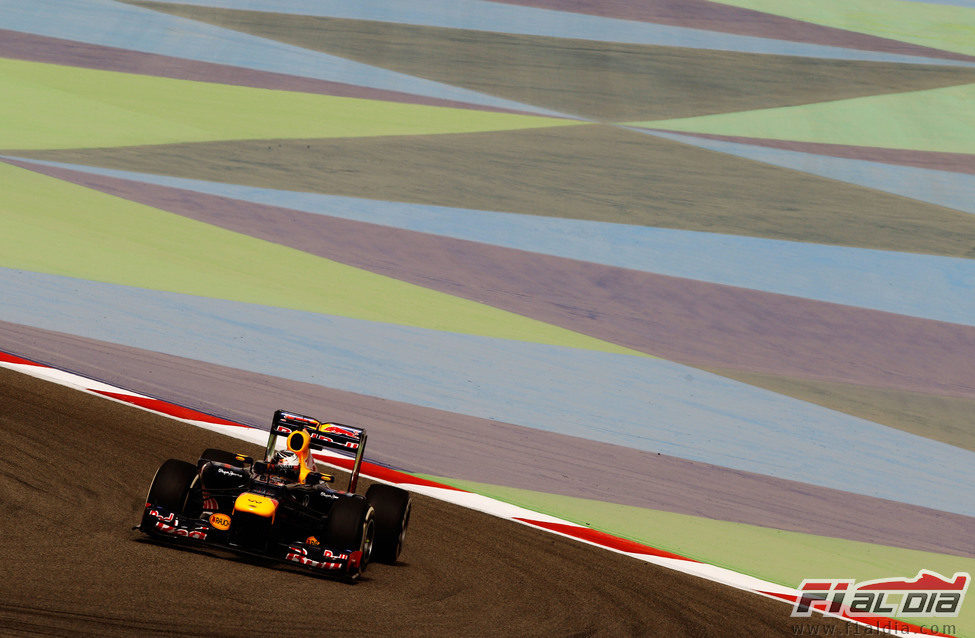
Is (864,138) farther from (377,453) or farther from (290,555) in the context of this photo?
(290,555)

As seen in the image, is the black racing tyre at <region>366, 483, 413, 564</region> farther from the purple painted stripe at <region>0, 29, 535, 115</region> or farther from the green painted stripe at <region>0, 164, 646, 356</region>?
the purple painted stripe at <region>0, 29, 535, 115</region>

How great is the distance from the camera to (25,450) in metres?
9.43

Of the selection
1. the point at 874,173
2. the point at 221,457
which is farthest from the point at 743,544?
the point at 874,173

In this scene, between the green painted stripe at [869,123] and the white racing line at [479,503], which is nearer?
the white racing line at [479,503]

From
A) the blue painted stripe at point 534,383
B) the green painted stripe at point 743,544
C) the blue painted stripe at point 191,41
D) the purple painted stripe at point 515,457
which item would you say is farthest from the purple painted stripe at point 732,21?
the green painted stripe at point 743,544

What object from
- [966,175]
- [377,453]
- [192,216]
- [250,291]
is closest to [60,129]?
[192,216]

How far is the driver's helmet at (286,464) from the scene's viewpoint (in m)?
8.26

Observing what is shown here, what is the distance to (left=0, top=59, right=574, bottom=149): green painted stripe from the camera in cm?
1703

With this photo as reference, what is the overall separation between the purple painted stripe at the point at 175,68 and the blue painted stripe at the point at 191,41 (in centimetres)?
19

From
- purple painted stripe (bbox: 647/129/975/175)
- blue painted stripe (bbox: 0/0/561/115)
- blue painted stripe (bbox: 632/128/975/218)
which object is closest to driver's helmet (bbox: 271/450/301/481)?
blue painted stripe (bbox: 0/0/561/115)

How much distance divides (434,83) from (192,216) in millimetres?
5923

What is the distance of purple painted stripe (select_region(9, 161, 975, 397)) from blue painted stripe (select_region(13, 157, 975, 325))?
216mm

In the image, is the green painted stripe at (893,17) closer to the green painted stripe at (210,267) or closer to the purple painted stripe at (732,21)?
the purple painted stripe at (732,21)

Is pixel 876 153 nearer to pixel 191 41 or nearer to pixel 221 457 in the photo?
pixel 191 41
